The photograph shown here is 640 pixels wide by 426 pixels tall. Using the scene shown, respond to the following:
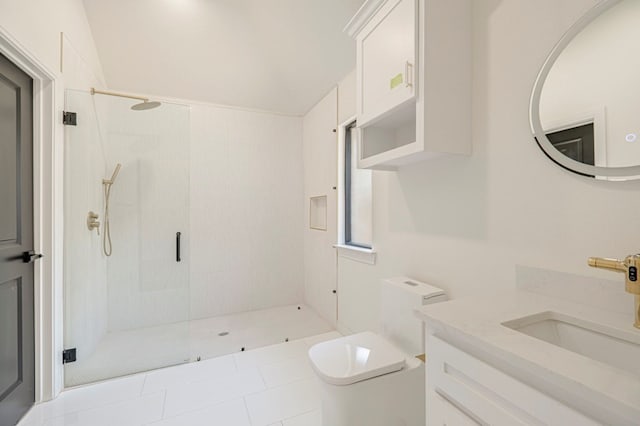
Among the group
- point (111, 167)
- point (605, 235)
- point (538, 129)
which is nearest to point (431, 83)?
point (538, 129)

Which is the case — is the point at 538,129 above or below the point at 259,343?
above

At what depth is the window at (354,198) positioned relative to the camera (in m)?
2.39

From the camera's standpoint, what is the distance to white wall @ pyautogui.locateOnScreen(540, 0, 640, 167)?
819 millimetres

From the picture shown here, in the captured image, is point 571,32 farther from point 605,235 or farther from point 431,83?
point 605,235

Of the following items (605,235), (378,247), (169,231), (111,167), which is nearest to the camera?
(605,235)

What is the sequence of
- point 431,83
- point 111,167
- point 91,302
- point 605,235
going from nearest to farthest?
point 605,235 → point 431,83 → point 91,302 → point 111,167

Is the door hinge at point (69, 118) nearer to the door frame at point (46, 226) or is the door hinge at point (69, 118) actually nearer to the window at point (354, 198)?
the door frame at point (46, 226)

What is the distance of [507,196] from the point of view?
1.16 m

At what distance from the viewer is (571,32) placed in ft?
3.11

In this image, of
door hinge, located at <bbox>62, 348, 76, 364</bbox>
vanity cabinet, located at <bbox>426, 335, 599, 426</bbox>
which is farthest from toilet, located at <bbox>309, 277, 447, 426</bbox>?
door hinge, located at <bbox>62, 348, 76, 364</bbox>

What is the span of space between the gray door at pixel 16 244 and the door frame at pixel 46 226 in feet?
0.10

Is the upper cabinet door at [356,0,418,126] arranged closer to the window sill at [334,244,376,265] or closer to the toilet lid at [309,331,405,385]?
the window sill at [334,244,376,265]

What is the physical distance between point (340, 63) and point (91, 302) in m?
2.87

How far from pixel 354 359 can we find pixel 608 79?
144 centimetres
